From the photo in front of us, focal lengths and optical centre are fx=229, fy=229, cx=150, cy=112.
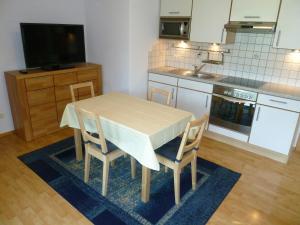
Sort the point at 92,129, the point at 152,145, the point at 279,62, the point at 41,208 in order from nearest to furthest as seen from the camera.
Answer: the point at 152,145 < the point at 41,208 < the point at 92,129 < the point at 279,62

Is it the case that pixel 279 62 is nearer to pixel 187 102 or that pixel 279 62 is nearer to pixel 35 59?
pixel 187 102

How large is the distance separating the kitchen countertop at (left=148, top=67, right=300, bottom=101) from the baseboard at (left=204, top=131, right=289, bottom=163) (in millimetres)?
797

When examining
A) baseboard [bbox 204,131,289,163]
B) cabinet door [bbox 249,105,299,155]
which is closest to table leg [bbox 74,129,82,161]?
baseboard [bbox 204,131,289,163]

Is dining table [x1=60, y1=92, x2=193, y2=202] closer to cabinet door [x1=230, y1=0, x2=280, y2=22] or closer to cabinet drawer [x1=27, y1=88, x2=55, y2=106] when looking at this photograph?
cabinet drawer [x1=27, y1=88, x2=55, y2=106]

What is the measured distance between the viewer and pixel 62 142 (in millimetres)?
3268

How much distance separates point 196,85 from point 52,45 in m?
2.18

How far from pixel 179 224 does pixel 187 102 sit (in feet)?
6.45

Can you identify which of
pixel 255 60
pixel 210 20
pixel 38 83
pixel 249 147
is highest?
pixel 210 20

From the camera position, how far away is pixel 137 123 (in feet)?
6.70

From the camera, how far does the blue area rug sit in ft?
6.73

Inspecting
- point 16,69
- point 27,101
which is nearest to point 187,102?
point 27,101

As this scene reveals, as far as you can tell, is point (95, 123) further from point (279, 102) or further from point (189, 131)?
point (279, 102)

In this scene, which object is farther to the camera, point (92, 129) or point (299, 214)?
point (92, 129)

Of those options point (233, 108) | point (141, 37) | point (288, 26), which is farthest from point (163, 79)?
point (288, 26)
